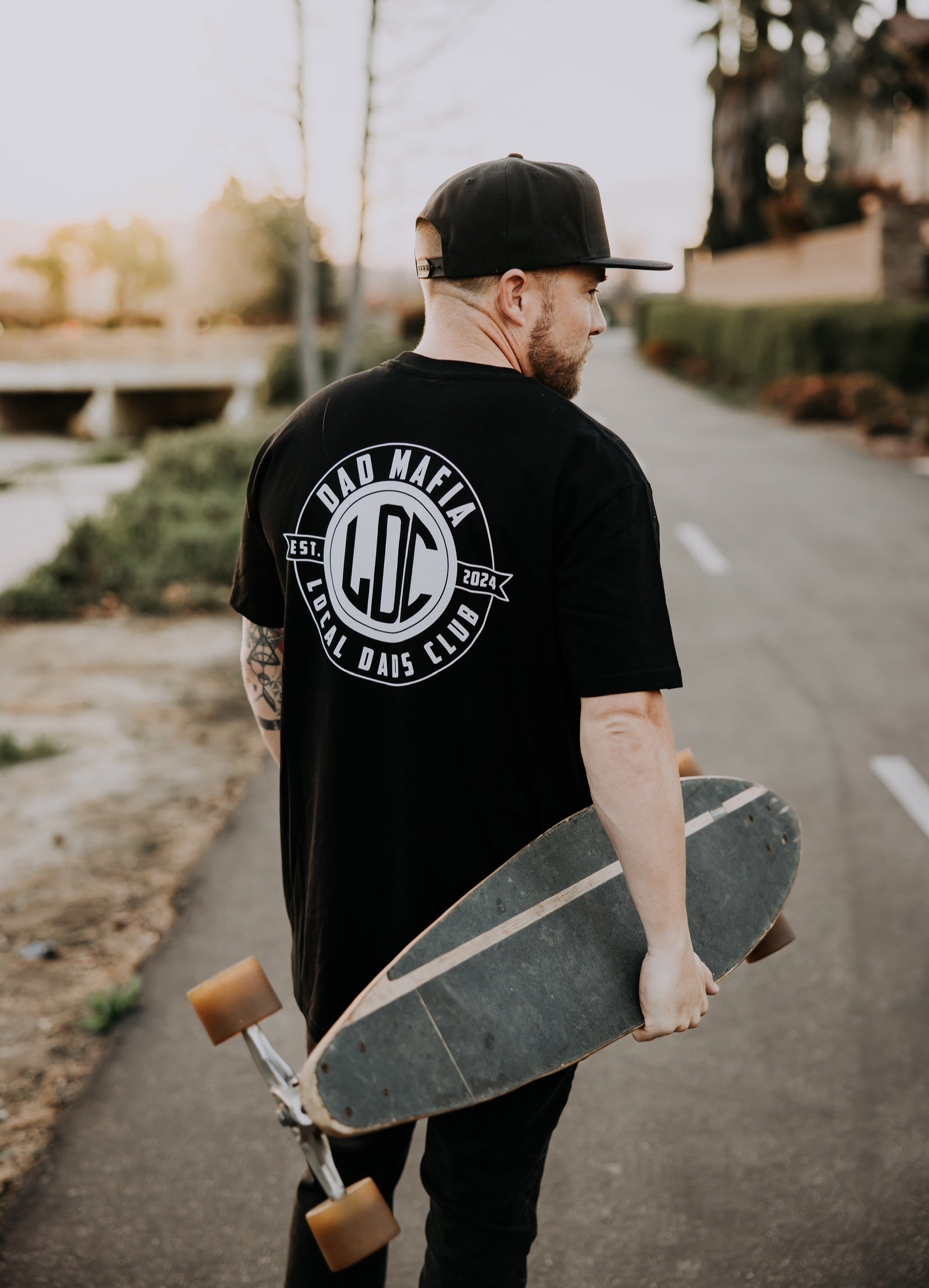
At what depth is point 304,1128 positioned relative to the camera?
1.83 m

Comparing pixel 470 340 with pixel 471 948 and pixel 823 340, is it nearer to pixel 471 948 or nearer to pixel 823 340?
pixel 471 948

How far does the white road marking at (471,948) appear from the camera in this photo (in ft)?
5.94

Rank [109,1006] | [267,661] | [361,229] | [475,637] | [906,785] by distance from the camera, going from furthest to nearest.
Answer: [361,229]
[906,785]
[109,1006]
[267,661]
[475,637]

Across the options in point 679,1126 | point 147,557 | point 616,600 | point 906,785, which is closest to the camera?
point 616,600

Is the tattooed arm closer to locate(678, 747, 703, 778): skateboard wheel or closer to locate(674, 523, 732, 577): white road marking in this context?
locate(678, 747, 703, 778): skateboard wheel

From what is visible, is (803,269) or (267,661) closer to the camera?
(267,661)

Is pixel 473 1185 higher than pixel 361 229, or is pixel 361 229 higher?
pixel 361 229

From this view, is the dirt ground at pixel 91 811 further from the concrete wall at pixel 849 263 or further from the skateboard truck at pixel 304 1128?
the concrete wall at pixel 849 263

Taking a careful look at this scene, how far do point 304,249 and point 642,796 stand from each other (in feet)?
58.9

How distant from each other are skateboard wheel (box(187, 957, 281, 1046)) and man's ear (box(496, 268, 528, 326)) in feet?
3.73

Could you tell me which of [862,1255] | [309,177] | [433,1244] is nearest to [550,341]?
[433,1244]

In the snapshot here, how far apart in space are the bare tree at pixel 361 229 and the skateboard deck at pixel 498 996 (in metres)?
14.6

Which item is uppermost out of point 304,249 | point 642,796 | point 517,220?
point 304,249

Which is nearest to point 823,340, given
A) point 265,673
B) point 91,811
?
point 91,811
